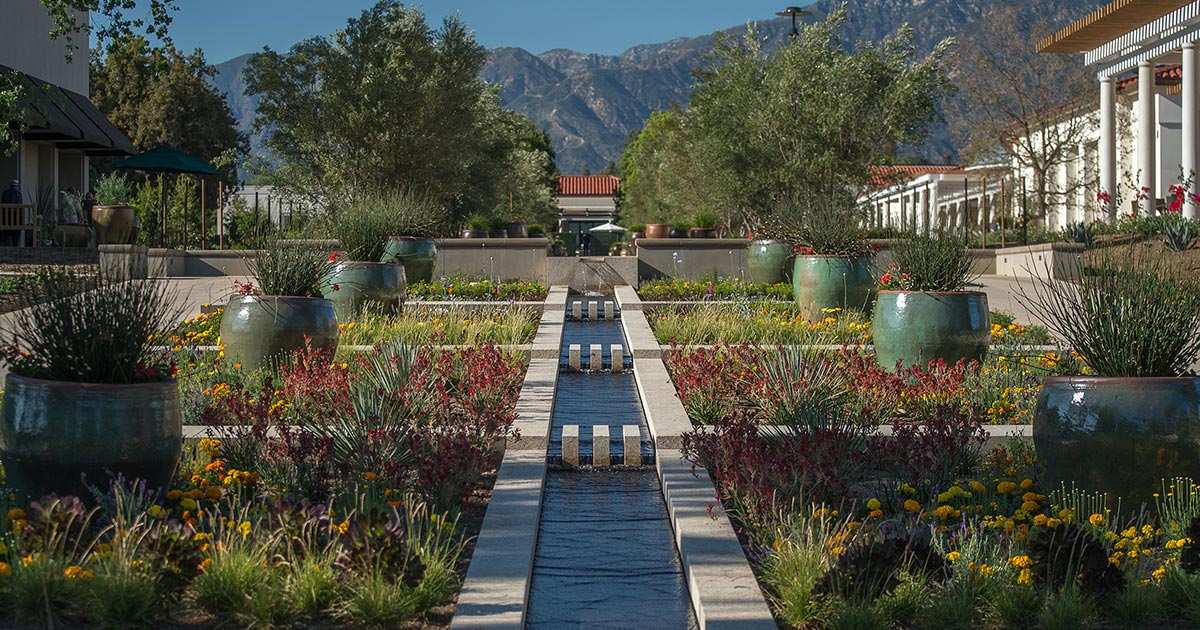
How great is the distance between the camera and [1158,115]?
1574 inches

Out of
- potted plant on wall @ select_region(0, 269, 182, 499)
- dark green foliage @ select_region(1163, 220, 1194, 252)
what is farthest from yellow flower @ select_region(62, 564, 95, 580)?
dark green foliage @ select_region(1163, 220, 1194, 252)

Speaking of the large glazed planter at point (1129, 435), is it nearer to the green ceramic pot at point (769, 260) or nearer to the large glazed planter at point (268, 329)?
the large glazed planter at point (268, 329)

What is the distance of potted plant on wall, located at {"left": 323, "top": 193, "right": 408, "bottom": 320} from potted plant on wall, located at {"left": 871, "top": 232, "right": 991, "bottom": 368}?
6227 mm

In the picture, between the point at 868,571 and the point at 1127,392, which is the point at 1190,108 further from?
the point at 868,571

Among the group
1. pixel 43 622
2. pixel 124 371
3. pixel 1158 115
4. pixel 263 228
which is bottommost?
pixel 43 622

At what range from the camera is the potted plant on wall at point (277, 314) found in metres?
10.2

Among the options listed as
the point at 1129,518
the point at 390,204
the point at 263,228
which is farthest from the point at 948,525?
the point at 390,204

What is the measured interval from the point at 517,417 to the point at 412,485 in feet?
6.52

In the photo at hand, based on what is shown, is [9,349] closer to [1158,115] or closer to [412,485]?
[412,485]

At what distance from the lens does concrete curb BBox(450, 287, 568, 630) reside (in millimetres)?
4770

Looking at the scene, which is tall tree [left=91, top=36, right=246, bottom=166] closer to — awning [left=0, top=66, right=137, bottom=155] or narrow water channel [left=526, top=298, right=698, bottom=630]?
awning [left=0, top=66, right=137, bottom=155]

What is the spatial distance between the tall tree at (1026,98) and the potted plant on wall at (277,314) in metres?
34.9

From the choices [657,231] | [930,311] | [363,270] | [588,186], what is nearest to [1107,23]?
[657,231]

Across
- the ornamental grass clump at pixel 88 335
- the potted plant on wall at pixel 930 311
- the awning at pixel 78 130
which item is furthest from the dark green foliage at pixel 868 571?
the awning at pixel 78 130
